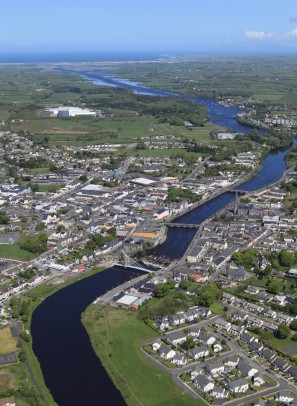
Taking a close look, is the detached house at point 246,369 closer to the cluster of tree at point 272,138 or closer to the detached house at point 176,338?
the detached house at point 176,338

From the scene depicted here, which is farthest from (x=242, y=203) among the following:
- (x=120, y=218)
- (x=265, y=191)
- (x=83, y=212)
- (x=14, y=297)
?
(x=14, y=297)

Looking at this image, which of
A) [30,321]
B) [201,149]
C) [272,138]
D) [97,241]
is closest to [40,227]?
[97,241]

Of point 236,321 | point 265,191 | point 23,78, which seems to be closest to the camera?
point 236,321

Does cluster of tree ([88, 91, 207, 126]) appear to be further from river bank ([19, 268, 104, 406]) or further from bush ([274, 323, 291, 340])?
bush ([274, 323, 291, 340])

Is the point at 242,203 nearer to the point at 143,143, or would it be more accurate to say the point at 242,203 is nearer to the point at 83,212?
the point at 83,212

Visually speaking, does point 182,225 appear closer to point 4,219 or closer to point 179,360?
point 4,219

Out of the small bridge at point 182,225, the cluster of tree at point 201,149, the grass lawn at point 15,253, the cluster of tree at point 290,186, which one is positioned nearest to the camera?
the grass lawn at point 15,253

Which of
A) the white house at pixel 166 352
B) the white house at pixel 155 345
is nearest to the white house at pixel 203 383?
the white house at pixel 166 352
